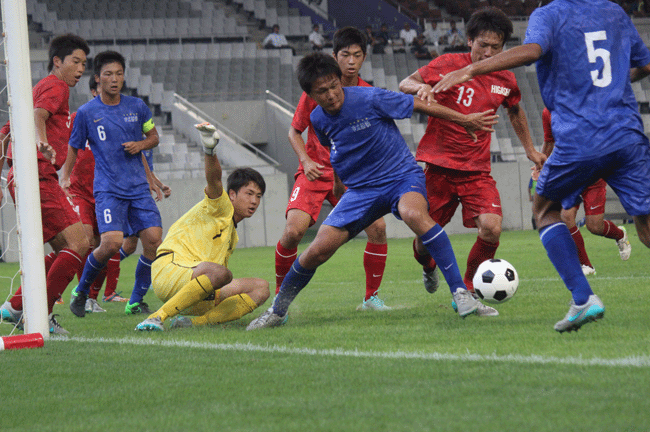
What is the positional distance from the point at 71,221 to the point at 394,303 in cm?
247

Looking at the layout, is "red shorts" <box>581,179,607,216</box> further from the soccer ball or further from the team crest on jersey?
the soccer ball

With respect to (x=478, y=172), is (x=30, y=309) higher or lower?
lower

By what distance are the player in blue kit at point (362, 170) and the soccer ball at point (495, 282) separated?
46 centimetres

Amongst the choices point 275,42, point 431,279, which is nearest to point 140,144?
point 431,279

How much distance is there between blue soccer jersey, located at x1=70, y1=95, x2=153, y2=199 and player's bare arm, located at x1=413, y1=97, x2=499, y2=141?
2.60 m

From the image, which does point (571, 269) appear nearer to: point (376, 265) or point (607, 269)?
point (376, 265)

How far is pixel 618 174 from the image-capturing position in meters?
3.58

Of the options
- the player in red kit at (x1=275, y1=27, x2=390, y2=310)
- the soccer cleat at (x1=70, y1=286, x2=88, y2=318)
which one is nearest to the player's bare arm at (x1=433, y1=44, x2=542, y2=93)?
the player in red kit at (x1=275, y1=27, x2=390, y2=310)

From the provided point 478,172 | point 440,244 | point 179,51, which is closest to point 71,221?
point 440,244

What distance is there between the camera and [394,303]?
5.93m

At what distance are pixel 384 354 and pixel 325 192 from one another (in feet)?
9.18

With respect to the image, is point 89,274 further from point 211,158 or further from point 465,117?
point 465,117

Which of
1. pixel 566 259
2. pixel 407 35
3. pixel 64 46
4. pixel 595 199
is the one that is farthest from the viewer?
pixel 407 35

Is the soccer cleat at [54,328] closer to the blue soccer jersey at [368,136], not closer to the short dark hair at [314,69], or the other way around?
the blue soccer jersey at [368,136]
